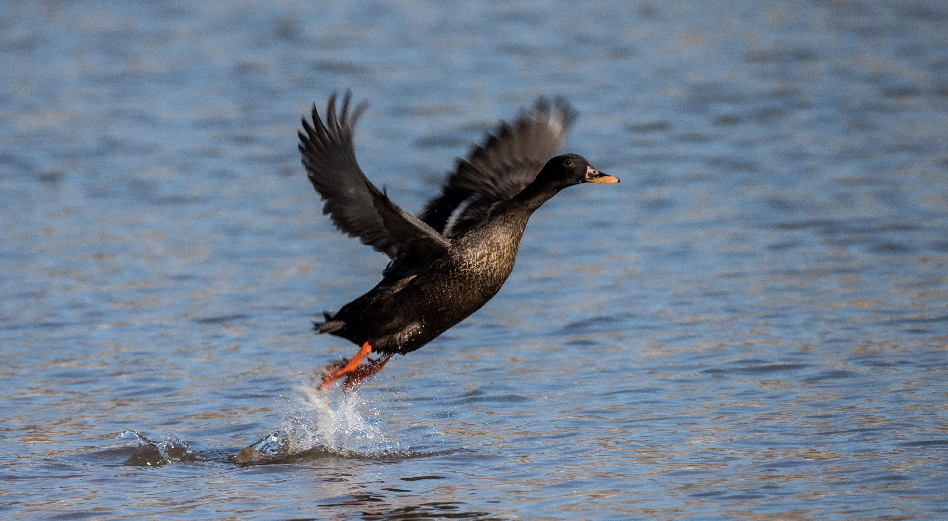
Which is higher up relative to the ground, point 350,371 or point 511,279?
point 511,279

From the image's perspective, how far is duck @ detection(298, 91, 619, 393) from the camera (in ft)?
22.0

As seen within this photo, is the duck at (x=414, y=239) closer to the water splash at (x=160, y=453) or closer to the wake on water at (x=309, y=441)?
the wake on water at (x=309, y=441)

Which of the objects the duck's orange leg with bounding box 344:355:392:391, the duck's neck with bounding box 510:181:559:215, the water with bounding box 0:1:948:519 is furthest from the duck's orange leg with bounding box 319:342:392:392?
the duck's neck with bounding box 510:181:559:215

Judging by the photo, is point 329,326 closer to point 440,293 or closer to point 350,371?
point 350,371

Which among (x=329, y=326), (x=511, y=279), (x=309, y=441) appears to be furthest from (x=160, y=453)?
(x=511, y=279)

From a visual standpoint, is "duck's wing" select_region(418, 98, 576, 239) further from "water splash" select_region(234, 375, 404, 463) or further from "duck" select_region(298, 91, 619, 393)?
"water splash" select_region(234, 375, 404, 463)

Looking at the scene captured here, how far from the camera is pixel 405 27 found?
2197cm

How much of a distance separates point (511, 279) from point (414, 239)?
4218 mm

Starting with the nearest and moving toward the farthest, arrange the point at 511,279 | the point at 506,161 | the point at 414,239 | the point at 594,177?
1. the point at 414,239
2. the point at 594,177
3. the point at 506,161
4. the point at 511,279

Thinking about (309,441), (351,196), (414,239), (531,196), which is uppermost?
(351,196)

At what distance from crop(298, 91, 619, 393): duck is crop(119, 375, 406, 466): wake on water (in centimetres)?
17

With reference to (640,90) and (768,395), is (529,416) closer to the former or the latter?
(768,395)

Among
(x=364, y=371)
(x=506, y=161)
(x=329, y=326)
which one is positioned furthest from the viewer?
(x=506, y=161)

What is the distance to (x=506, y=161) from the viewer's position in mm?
8391
